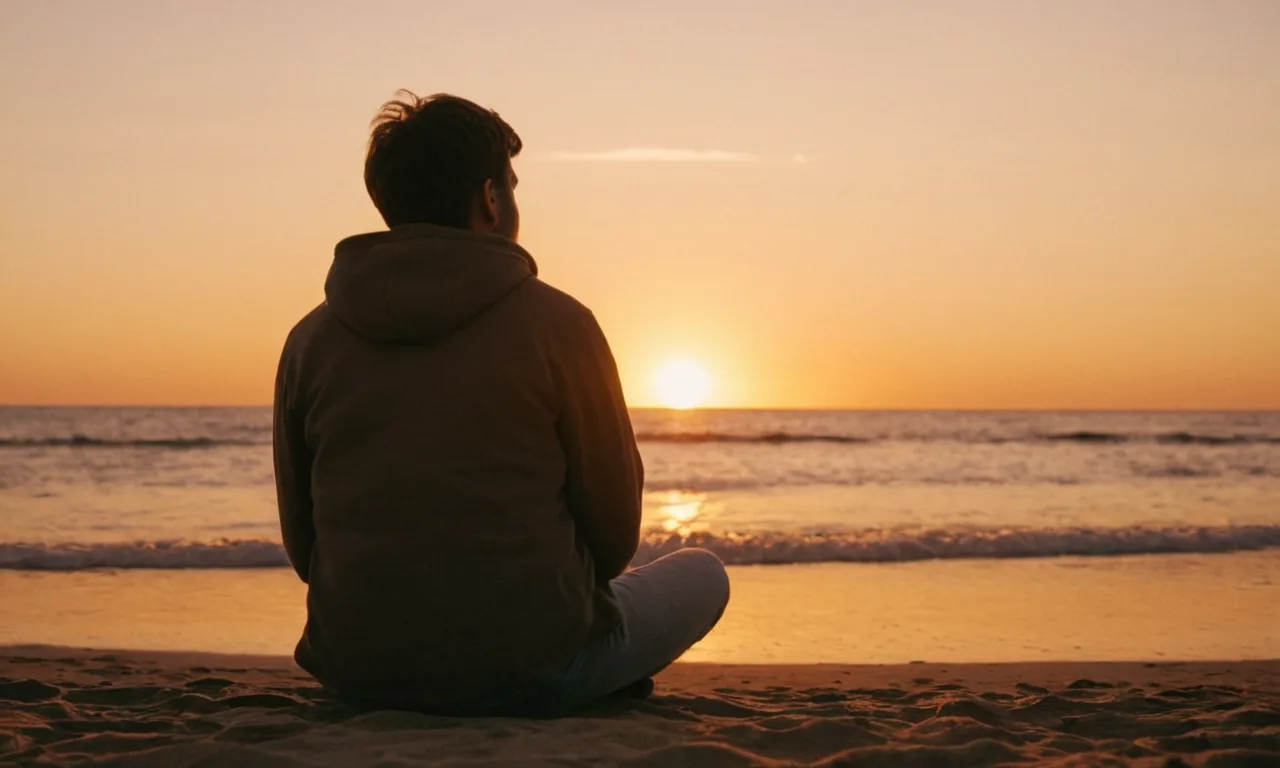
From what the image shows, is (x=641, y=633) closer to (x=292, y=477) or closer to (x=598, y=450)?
(x=598, y=450)

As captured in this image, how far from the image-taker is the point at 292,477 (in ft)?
8.83

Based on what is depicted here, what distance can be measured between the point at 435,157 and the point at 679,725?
4.87ft

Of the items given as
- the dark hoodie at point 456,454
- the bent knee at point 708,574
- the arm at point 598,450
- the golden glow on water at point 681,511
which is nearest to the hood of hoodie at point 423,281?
the dark hoodie at point 456,454

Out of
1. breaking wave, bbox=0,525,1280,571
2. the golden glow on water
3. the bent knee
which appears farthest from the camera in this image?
the golden glow on water

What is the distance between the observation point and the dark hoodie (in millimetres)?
2395

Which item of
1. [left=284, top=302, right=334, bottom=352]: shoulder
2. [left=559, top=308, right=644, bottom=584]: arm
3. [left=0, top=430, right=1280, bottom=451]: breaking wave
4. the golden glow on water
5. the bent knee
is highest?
[left=0, top=430, right=1280, bottom=451]: breaking wave

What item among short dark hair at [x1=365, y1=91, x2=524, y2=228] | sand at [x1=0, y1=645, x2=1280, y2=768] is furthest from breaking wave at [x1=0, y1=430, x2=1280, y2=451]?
short dark hair at [x1=365, y1=91, x2=524, y2=228]

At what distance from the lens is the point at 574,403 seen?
245 cm

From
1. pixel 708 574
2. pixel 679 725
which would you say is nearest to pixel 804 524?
pixel 708 574

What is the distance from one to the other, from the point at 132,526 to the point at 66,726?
7.51m

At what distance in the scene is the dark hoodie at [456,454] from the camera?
2395mm

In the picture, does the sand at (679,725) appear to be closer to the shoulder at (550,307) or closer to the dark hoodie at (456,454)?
the dark hoodie at (456,454)

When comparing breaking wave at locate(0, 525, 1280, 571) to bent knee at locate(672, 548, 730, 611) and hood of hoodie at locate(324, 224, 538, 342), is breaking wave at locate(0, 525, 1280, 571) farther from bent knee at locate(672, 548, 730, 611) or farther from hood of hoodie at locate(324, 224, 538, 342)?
hood of hoodie at locate(324, 224, 538, 342)

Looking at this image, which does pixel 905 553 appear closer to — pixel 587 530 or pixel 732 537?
pixel 732 537
